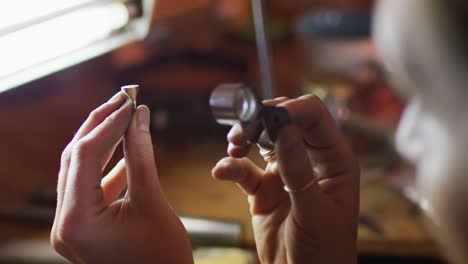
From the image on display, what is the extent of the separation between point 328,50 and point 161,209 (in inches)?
33.0

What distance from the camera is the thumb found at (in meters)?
0.46

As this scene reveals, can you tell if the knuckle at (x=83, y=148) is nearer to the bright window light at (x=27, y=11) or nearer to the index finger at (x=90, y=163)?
the index finger at (x=90, y=163)

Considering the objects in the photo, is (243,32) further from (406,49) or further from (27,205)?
(406,49)

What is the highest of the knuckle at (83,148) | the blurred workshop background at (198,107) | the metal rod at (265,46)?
the knuckle at (83,148)

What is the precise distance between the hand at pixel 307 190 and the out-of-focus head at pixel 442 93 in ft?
0.28

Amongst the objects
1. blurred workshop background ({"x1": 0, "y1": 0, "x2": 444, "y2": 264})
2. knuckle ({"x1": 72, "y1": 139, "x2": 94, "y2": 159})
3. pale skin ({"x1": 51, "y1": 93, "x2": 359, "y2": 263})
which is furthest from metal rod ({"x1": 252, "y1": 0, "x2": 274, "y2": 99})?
knuckle ({"x1": 72, "y1": 139, "x2": 94, "y2": 159})

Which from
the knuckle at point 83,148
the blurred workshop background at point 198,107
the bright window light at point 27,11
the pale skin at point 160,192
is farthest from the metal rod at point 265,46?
the knuckle at point 83,148

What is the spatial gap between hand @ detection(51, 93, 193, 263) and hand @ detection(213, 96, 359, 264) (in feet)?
0.20

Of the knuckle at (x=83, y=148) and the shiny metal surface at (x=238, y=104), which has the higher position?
the shiny metal surface at (x=238, y=104)

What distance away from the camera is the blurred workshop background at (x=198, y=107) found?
76 cm

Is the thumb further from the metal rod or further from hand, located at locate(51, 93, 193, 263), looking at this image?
the metal rod

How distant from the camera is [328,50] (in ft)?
4.06

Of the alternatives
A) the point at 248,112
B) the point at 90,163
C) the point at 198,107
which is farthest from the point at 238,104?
the point at 198,107

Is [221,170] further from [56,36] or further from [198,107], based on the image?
[198,107]
